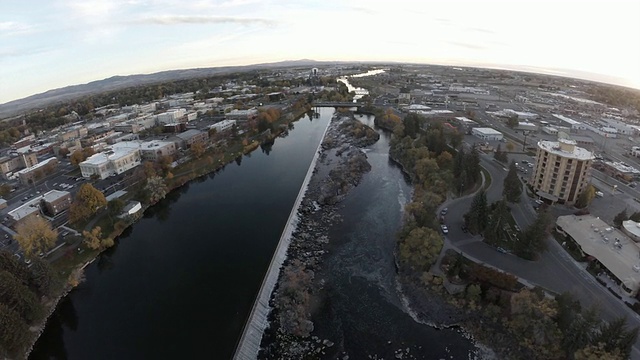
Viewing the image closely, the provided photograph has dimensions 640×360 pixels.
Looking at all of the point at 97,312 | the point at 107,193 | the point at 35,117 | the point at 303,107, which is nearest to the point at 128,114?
the point at 35,117

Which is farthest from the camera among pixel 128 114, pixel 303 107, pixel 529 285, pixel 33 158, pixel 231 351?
pixel 303 107

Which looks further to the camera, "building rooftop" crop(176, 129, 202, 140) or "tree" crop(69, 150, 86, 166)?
"building rooftop" crop(176, 129, 202, 140)

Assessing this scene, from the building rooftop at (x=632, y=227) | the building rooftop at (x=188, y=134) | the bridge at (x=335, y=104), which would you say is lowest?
the building rooftop at (x=632, y=227)

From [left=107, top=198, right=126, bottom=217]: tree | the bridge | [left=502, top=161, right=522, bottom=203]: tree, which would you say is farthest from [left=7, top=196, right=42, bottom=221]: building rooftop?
the bridge

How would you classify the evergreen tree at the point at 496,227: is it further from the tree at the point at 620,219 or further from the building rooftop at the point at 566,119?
the building rooftop at the point at 566,119

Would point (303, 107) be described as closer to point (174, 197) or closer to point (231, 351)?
point (174, 197)

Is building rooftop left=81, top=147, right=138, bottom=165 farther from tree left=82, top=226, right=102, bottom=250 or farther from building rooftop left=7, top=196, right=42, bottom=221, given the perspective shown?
tree left=82, top=226, right=102, bottom=250

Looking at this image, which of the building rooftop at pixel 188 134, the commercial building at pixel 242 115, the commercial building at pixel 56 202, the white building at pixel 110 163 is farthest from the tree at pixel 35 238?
the commercial building at pixel 242 115
